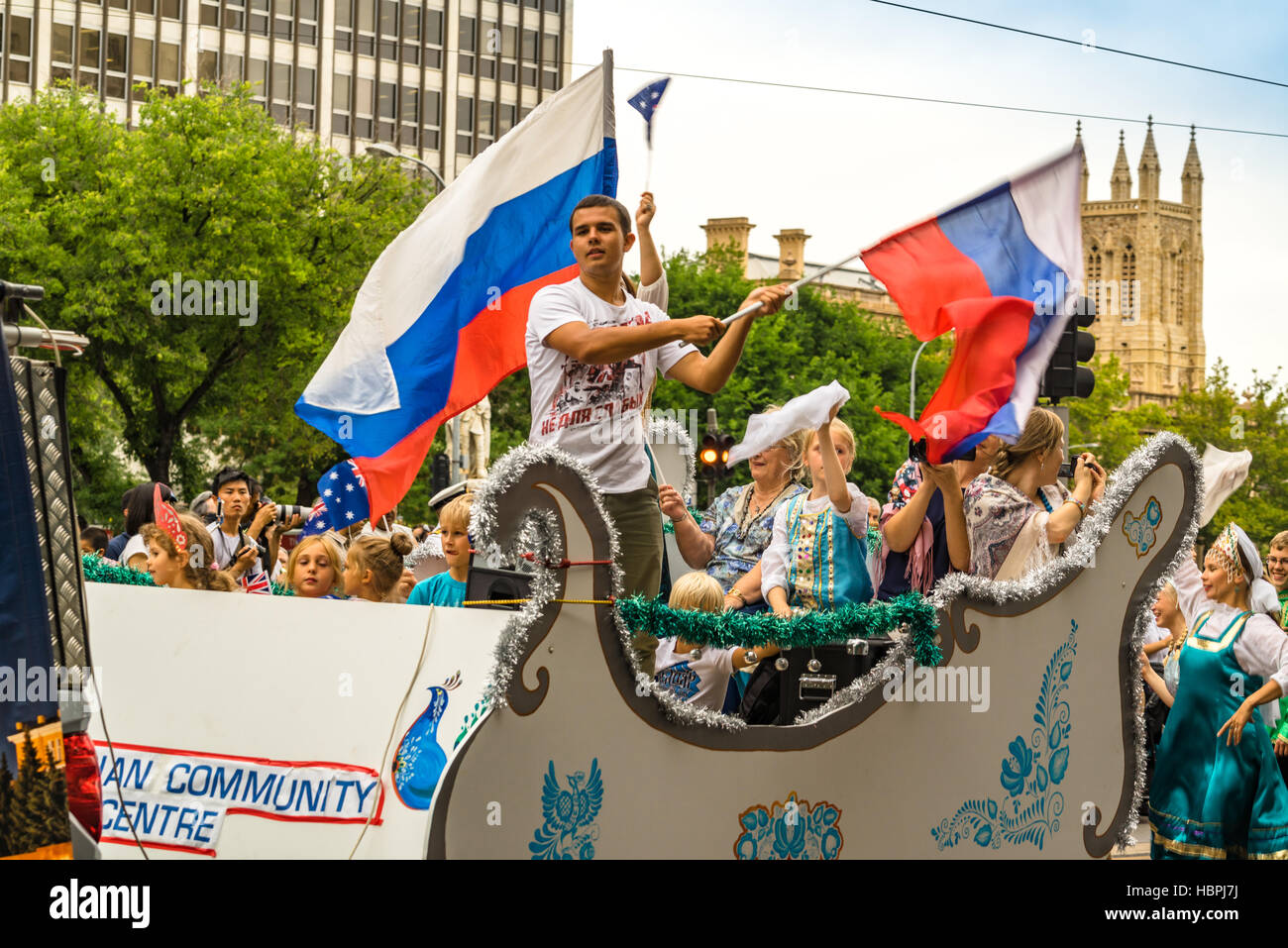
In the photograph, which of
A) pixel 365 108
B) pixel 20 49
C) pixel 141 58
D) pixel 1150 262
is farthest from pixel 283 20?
pixel 1150 262

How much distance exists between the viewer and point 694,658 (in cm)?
620

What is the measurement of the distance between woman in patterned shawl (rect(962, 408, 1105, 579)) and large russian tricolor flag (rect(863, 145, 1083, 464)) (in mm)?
601

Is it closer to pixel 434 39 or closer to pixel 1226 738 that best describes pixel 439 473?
pixel 1226 738

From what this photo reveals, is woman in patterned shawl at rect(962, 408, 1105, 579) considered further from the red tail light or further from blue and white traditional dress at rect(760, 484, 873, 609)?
the red tail light

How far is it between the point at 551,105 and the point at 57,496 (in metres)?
4.47

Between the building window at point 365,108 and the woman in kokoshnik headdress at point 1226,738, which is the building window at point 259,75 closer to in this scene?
the building window at point 365,108

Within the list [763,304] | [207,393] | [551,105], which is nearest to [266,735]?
[763,304]

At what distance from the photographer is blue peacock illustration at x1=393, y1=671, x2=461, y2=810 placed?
5.41 metres

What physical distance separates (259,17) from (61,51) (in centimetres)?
862

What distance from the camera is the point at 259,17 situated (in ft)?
201

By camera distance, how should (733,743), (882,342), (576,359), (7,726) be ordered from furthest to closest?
(882,342)
(576,359)
(733,743)
(7,726)

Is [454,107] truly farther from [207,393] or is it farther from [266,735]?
[266,735]

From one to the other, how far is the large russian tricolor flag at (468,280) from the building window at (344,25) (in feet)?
194

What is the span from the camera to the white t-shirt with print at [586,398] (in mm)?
5359
